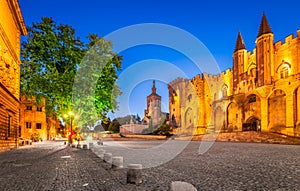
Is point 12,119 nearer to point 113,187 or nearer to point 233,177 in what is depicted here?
point 113,187

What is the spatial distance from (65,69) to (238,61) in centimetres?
2894

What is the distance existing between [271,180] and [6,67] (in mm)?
18686

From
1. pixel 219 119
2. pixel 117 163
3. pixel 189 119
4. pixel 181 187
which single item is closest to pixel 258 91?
pixel 219 119

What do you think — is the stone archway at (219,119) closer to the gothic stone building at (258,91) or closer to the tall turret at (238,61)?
the gothic stone building at (258,91)

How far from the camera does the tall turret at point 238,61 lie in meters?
38.2

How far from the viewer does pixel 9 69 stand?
17875 mm

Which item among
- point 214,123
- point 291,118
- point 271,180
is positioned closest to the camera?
point 271,180

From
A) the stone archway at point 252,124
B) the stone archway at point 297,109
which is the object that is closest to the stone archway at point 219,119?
the stone archway at point 252,124

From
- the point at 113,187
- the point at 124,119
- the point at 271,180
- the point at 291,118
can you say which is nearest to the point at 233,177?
the point at 271,180

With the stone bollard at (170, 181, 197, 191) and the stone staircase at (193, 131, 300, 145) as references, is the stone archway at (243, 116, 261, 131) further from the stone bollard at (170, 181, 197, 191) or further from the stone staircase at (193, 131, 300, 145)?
the stone bollard at (170, 181, 197, 191)

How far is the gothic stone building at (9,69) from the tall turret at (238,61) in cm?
3218

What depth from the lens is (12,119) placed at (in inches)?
816

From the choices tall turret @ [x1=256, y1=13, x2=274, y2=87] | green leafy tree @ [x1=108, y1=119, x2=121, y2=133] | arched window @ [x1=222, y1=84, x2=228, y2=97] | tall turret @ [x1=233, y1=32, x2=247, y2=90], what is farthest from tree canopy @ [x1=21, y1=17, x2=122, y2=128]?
green leafy tree @ [x1=108, y1=119, x2=121, y2=133]

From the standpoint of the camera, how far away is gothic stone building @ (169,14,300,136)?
2872 cm
